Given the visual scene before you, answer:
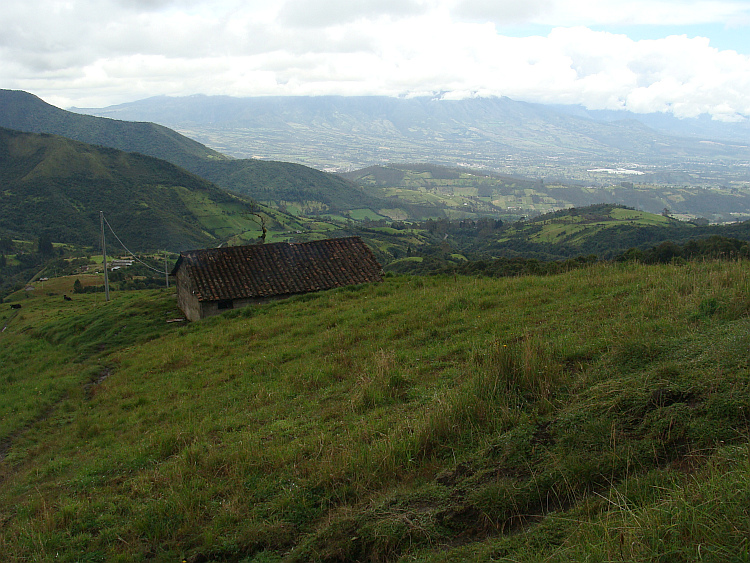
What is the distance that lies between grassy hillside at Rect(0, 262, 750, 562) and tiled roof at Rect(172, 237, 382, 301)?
40.9 feet

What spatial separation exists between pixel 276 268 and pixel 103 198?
124 m

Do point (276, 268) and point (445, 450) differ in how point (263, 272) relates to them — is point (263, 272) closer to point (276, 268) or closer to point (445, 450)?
point (276, 268)

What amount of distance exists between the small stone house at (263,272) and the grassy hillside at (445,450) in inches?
475

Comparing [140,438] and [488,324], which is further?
[488,324]

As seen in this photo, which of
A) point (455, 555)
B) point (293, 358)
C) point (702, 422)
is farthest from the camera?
point (293, 358)

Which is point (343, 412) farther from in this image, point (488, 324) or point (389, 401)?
point (488, 324)

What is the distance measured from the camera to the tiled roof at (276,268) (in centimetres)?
2431

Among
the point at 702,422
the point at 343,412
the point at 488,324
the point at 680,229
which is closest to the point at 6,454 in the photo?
the point at 343,412

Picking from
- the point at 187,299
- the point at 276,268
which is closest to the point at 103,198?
the point at 187,299

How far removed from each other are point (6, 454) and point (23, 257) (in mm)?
102002

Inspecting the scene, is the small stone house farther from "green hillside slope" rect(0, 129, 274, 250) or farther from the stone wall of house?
"green hillside slope" rect(0, 129, 274, 250)

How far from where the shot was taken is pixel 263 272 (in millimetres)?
25703

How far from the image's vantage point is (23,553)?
507 centimetres

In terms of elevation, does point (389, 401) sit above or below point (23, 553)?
above
